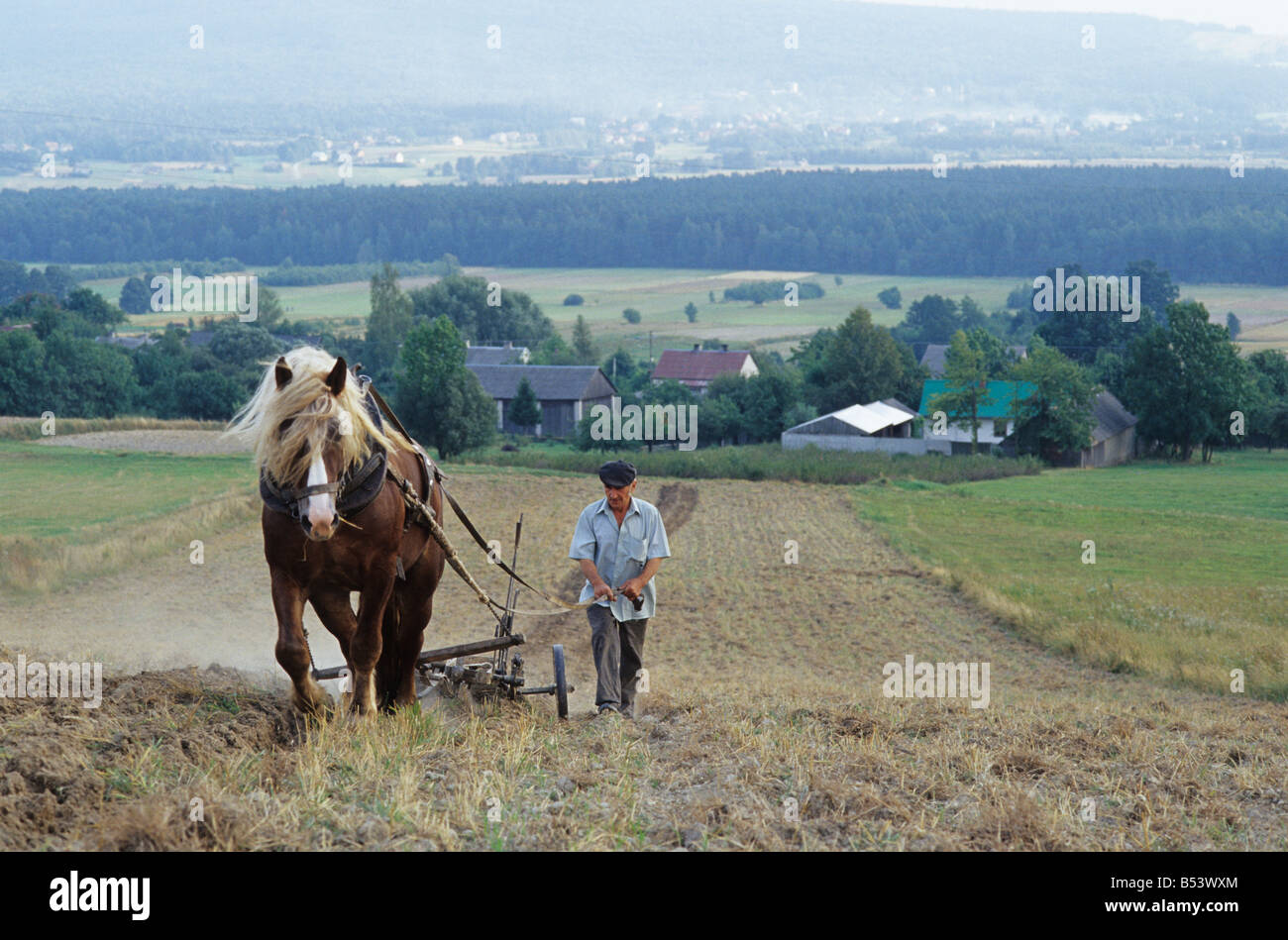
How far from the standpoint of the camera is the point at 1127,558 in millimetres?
32844

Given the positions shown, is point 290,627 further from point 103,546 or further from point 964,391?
point 964,391

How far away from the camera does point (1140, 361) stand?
7200 centimetres

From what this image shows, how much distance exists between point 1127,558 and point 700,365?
6527 centimetres

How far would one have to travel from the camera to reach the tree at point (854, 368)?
7950 cm

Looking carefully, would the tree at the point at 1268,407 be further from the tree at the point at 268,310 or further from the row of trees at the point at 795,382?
the tree at the point at 268,310

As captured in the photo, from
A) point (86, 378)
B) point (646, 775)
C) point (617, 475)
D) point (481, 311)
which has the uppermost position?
point (481, 311)

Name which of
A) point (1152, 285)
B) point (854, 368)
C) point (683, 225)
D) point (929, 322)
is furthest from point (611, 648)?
point (683, 225)

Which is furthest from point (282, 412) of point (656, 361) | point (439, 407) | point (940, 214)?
point (940, 214)

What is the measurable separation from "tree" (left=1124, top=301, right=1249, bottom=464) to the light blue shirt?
2594 inches

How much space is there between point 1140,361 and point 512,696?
229 ft

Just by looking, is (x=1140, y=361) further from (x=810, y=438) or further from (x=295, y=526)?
(x=295, y=526)

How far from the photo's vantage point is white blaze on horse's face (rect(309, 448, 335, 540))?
6.35 meters

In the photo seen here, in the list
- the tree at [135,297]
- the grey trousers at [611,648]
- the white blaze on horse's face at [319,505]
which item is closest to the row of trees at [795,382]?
the tree at [135,297]

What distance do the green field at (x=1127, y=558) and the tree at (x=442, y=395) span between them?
770 inches
